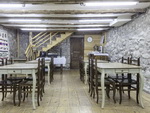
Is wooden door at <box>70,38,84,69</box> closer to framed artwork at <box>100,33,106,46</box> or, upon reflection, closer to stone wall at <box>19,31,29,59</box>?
framed artwork at <box>100,33,106,46</box>

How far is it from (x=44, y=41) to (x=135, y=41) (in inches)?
213

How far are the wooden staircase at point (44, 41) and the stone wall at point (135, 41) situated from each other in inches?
120

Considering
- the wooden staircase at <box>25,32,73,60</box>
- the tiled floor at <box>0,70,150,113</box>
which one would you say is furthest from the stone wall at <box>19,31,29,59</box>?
the tiled floor at <box>0,70,150,113</box>

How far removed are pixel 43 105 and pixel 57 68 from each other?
22.8 ft

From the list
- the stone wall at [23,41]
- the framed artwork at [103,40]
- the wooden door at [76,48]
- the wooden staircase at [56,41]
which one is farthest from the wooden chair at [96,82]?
the stone wall at [23,41]

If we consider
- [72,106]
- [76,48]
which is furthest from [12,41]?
[72,106]

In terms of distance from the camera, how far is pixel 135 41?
5.30 meters

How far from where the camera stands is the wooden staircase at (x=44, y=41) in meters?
9.04

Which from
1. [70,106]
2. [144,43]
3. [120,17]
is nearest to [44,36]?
[120,17]

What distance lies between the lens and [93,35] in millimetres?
10203

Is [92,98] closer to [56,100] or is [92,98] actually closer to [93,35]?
[56,100]

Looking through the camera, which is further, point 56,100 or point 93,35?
point 93,35

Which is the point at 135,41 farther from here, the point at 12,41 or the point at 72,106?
the point at 12,41

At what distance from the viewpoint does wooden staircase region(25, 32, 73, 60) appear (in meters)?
9.04
